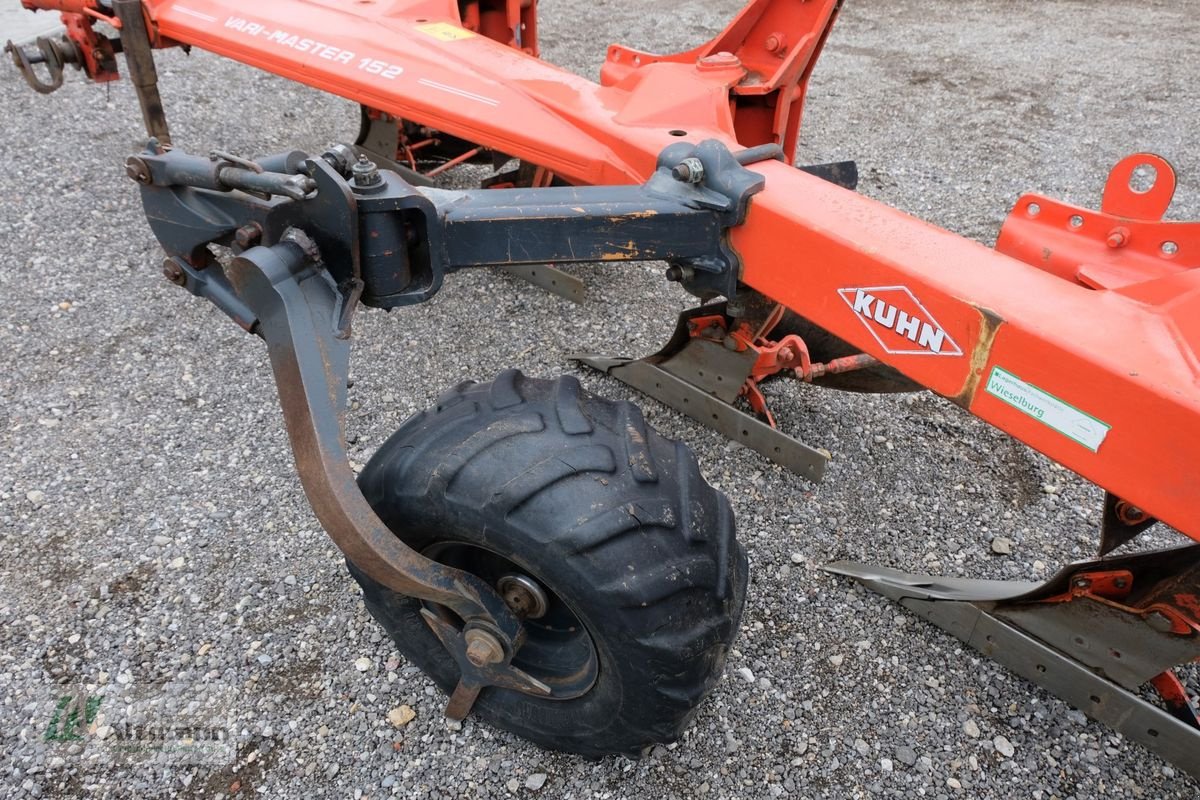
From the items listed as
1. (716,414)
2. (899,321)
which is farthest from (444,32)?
(899,321)

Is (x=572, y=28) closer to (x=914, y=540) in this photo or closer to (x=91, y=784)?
(x=914, y=540)

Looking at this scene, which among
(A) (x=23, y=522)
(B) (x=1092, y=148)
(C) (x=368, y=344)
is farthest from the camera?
(B) (x=1092, y=148)

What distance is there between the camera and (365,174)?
1.47 meters

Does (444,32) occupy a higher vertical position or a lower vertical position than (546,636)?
higher

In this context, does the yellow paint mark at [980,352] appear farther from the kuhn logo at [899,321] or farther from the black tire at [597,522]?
the black tire at [597,522]

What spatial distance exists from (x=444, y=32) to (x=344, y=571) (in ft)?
5.85

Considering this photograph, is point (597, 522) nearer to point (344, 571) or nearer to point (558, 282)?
point (344, 571)

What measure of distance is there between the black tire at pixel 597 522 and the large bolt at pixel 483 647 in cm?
15

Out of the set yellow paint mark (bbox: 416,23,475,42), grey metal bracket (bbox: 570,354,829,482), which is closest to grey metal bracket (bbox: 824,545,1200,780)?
grey metal bracket (bbox: 570,354,829,482)

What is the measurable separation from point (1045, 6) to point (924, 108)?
3974 millimetres

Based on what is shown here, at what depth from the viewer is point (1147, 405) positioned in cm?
119

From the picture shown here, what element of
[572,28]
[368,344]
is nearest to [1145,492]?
[368,344]

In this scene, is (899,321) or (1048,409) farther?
(899,321)

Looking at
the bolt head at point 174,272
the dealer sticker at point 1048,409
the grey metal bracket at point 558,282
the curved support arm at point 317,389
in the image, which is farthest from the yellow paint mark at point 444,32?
the dealer sticker at point 1048,409
